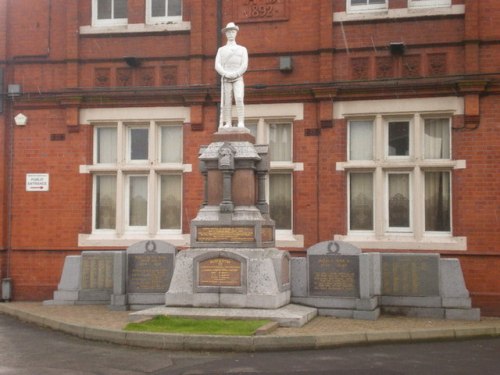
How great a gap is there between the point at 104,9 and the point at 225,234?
769 centimetres

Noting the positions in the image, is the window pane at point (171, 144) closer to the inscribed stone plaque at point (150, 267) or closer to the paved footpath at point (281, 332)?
the inscribed stone plaque at point (150, 267)

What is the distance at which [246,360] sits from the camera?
10.2 meters

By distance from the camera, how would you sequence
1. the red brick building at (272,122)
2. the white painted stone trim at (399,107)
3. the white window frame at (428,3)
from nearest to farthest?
the red brick building at (272,122) → the white painted stone trim at (399,107) → the white window frame at (428,3)

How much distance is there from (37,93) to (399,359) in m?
11.4

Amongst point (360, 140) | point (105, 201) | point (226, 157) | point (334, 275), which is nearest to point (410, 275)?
point (334, 275)

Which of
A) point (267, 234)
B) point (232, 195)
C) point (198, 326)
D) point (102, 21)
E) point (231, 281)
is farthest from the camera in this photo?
point (102, 21)

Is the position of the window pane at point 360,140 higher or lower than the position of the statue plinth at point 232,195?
higher

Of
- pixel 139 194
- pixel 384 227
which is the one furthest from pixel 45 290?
pixel 384 227

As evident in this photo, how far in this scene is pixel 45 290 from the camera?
696 inches

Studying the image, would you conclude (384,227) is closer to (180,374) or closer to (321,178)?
(321,178)

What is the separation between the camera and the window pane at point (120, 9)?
18.3 meters

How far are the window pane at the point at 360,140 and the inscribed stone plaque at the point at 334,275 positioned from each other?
137 inches

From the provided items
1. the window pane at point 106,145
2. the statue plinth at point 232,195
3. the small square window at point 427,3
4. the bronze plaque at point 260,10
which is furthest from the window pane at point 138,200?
the small square window at point 427,3

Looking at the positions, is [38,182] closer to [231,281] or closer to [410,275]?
[231,281]
